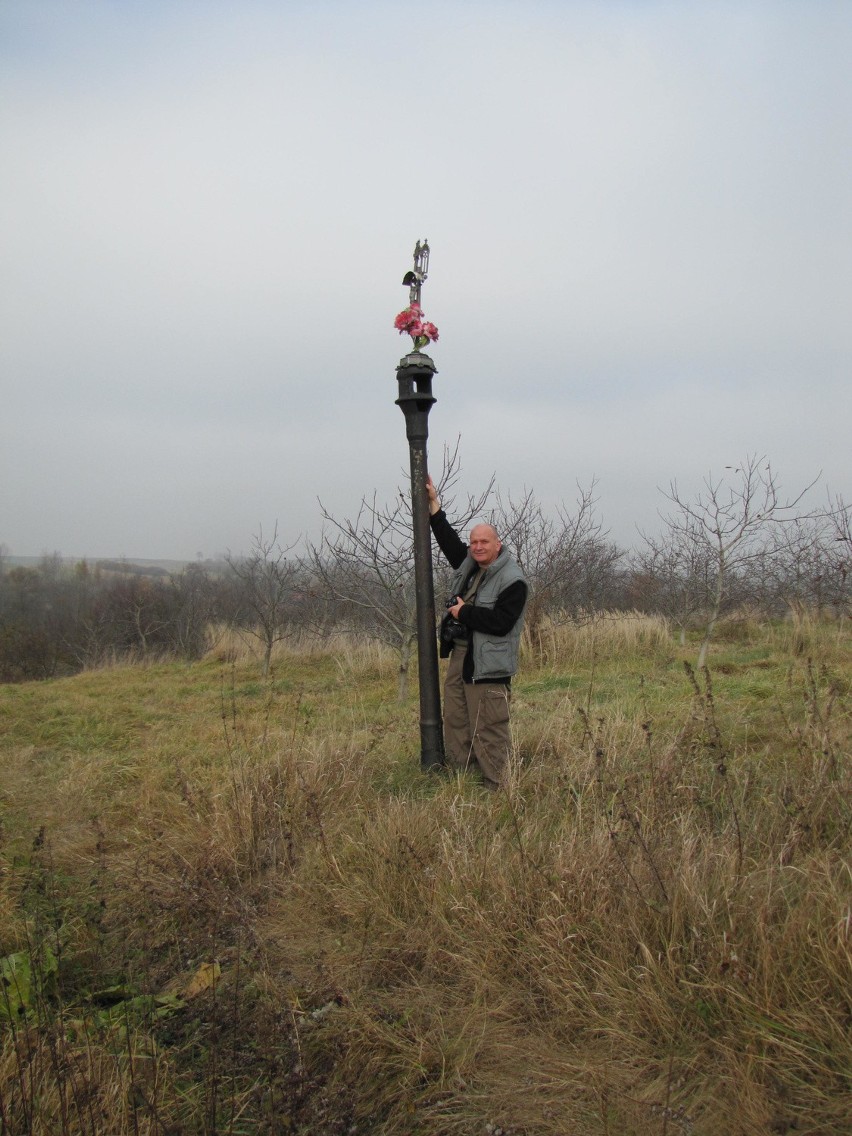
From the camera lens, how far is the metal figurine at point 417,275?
4684 mm

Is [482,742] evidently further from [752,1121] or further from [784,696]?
[784,696]

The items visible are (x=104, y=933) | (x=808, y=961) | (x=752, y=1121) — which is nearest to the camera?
(x=752, y=1121)

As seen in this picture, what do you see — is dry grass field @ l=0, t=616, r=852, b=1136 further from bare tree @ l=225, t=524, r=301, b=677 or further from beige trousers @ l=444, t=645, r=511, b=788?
bare tree @ l=225, t=524, r=301, b=677

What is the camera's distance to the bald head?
4.34 meters

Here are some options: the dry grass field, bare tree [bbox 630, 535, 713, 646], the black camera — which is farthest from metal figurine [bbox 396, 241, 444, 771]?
bare tree [bbox 630, 535, 713, 646]

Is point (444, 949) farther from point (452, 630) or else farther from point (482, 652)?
point (452, 630)

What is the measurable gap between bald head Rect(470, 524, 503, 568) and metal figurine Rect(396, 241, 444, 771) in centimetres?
28

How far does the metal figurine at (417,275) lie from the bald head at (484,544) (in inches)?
63.2

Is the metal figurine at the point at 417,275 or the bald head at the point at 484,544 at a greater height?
the metal figurine at the point at 417,275

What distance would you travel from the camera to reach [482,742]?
427 cm

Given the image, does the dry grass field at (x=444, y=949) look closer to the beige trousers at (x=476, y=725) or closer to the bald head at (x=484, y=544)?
the beige trousers at (x=476, y=725)

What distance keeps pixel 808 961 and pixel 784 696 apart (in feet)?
14.9

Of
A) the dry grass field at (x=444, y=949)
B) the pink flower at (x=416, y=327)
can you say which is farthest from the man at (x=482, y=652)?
the pink flower at (x=416, y=327)

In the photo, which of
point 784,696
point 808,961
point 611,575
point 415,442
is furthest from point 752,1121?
point 611,575
